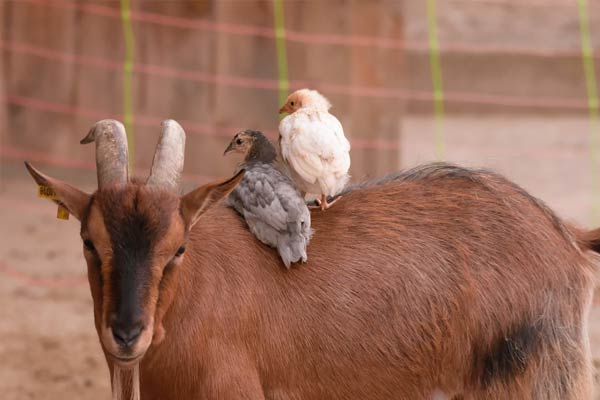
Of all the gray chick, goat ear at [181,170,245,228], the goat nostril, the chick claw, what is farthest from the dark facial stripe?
the chick claw

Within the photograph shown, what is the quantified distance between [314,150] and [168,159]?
2.08ft

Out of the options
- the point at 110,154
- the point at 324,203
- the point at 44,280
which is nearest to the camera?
the point at 110,154

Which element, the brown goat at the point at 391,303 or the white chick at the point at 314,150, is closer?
the brown goat at the point at 391,303

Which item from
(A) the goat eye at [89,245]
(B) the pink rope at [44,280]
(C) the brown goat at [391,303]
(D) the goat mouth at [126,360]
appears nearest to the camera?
(D) the goat mouth at [126,360]

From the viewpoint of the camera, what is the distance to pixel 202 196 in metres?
4.63

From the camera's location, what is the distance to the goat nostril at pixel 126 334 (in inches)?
168

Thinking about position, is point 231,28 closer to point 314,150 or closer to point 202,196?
point 314,150

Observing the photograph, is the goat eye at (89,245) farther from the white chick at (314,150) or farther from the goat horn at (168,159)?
the white chick at (314,150)

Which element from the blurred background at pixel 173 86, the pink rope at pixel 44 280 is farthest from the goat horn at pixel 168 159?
the pink rope at pixel 44 280

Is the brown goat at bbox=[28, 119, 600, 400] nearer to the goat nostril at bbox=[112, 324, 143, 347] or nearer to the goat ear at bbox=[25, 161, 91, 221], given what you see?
the goat ear at bbox=[25, 161, 91, 221]

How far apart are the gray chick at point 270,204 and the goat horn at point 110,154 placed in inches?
22.7

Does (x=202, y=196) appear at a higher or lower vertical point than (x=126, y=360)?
higher

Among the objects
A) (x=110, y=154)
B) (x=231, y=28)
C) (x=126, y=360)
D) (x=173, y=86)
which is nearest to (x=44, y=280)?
(x=173, y=86)

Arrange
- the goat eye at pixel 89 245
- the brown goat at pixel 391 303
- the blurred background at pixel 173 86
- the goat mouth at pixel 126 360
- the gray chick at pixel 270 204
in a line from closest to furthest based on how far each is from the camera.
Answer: the goat mouth at pixel 126 360, the goat eye at pixel 89 245, the brown goat at pixel 391 303, the gray chick at pixel 270 204, the blurred background at pixel 173 86
